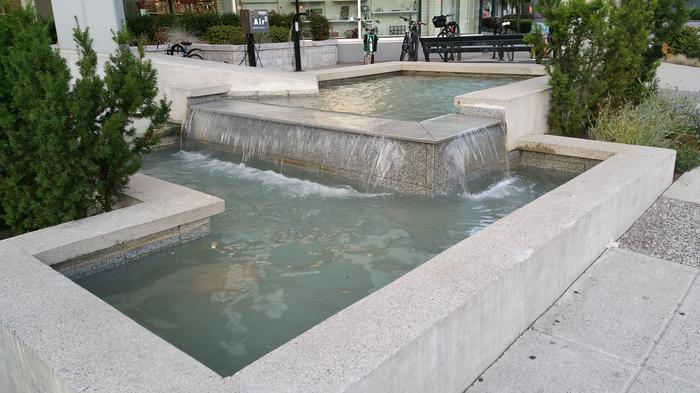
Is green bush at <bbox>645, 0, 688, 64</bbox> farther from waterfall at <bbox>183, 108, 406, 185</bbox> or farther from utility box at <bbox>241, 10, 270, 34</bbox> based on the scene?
utility box at <bbox>241, 10, 270, 34</bbox>

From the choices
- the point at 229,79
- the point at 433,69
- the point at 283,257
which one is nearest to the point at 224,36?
the point at 433,69

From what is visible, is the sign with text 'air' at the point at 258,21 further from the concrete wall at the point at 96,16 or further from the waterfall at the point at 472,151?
the waterfall at the point at 472,151

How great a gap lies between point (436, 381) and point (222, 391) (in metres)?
1.03

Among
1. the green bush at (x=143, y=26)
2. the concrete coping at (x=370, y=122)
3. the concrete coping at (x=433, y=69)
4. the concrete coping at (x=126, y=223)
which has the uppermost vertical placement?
the green bush at (x=143, y=26)

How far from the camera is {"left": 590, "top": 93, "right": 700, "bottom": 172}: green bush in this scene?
6.82 meters

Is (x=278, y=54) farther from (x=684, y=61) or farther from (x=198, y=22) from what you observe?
(x=684, y=61)

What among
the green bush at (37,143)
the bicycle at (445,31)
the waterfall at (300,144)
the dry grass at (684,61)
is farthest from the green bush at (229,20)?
the green bush at (37,143)

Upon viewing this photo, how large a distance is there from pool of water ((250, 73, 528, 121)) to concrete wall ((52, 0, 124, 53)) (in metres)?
3.90

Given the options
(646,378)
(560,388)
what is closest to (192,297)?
(560,388)

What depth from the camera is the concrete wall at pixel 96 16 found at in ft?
38.2

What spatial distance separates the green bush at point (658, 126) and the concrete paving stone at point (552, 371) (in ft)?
14.3

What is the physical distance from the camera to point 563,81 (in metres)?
7.52

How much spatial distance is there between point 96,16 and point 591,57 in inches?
369

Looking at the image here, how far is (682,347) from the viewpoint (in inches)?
132
